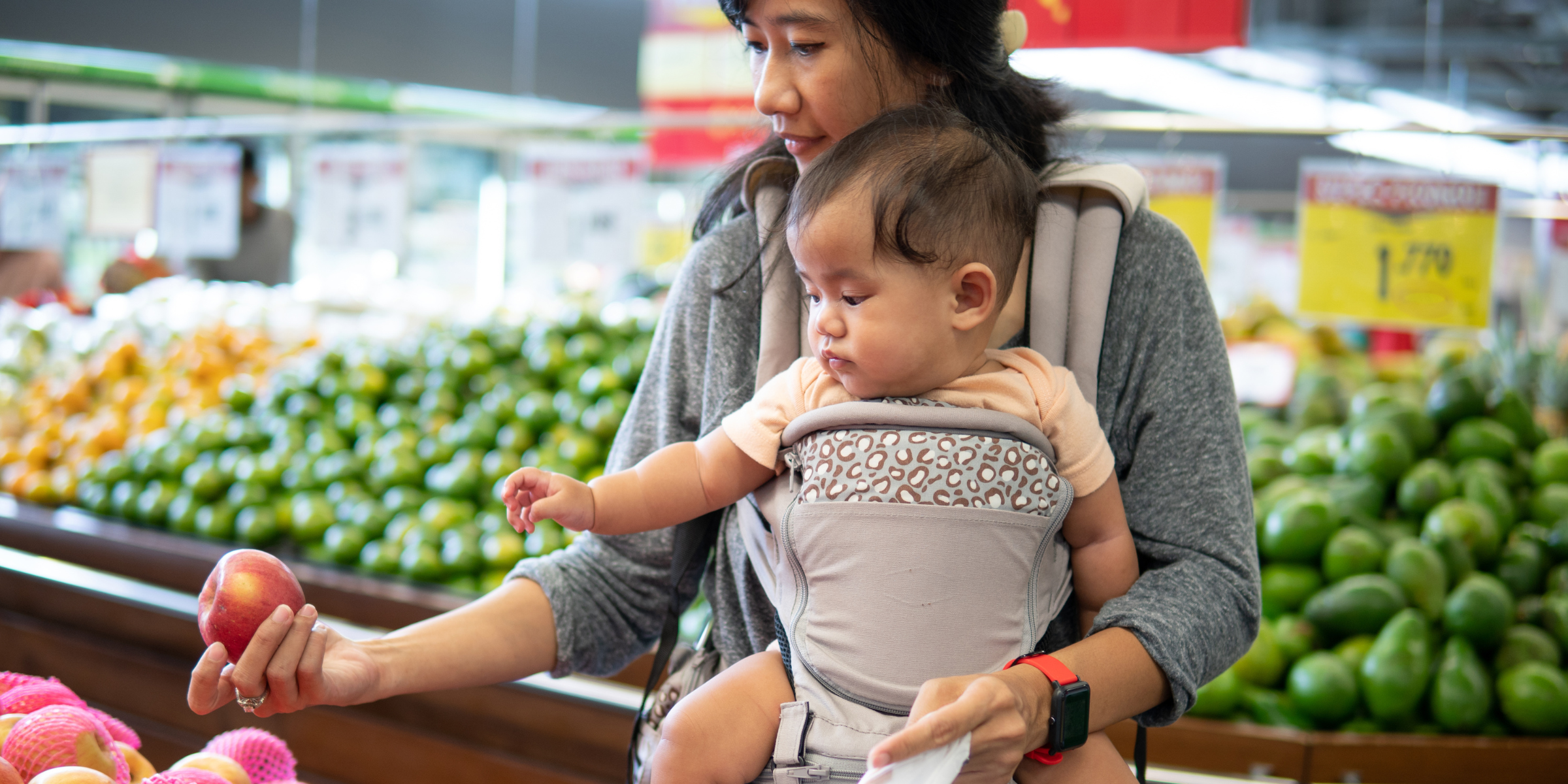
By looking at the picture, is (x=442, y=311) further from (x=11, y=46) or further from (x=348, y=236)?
(x=11, y=46)

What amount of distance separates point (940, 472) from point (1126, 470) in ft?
0.95

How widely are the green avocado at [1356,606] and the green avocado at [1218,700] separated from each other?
0.29 m

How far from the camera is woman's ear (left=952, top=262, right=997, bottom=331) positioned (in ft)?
3.29

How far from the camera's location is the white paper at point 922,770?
798 millimetres

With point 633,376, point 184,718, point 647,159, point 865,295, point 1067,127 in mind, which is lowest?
point 184,718

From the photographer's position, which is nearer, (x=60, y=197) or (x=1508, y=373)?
(x=1508, y=373)

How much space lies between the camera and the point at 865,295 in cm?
100

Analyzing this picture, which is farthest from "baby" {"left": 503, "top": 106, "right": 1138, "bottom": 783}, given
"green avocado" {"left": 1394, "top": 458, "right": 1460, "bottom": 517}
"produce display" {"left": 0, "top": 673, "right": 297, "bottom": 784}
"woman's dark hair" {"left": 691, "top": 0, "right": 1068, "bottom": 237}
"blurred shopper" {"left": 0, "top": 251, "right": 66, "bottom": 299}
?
"blurred shopper" {"left": 0, "top": 251, "right": 66, "bottom": 299}

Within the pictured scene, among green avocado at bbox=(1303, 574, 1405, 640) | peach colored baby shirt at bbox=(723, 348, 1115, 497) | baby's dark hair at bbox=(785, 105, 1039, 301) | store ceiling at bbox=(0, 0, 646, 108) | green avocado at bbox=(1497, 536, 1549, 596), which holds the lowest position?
green avocado at bbox=(1303, 574, 1405, 640)

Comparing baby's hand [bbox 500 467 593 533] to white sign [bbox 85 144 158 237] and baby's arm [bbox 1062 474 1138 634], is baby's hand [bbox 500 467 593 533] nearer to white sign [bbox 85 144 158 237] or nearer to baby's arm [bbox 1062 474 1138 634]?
baby's arm [bbox 1062 474 1138 634]

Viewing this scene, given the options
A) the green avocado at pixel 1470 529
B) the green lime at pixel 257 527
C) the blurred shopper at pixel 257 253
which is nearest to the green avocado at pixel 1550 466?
the green avocado at pixel 1470 529

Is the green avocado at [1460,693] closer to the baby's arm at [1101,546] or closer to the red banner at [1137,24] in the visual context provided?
the baby's arm at [1101,546]

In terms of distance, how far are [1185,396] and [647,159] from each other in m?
3.03

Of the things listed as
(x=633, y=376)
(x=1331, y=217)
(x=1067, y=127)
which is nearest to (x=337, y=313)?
(x=633, y=376)
